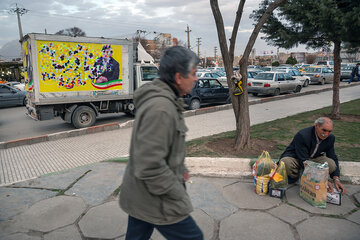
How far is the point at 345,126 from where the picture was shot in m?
7.54

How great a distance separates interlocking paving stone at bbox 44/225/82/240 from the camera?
9.78 ft

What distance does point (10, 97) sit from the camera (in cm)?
1573

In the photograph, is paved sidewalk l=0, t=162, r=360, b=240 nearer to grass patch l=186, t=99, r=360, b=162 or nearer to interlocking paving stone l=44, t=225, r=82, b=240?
interlocking paving stone l=44, t=225, r=82, b=240

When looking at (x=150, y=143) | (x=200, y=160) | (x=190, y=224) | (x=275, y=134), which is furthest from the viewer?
(x=275, y=134)

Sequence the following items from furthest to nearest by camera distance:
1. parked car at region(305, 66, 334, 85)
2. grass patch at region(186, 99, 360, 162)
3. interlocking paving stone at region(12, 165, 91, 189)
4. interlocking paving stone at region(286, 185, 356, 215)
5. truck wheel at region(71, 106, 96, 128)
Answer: parked car at region(305, 66, 334, 85), truck wheel at region(71, 106, 96, 128), grass patch at region(186, 99, 360, 162), interlocking paving stone at region(12, 165, 91, 189), interlocking paving stone at region(286, 185, 356, 215)

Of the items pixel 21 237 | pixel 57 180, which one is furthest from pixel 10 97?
pixel 21 237

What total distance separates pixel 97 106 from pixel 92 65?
4.93ft

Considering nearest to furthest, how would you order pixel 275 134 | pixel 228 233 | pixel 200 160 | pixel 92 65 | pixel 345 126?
pixel 228 233 → pixel 200 160 → pixel 275 134 → pixel 345 126 → pixel 92 65

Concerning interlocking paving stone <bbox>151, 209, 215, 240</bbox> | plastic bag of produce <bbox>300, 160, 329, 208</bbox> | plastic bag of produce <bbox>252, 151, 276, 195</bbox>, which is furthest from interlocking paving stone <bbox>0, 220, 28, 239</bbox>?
plastic bag of produce <bbox>300, 160, 329, 208</bbox>

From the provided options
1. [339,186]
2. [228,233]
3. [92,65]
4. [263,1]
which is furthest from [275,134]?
[92,65]

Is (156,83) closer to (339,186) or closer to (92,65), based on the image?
(339,186)

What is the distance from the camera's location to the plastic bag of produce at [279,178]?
12.3 ft

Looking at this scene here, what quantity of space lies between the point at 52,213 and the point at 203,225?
1889 mm

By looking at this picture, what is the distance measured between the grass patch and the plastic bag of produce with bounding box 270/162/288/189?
1.38 metres
